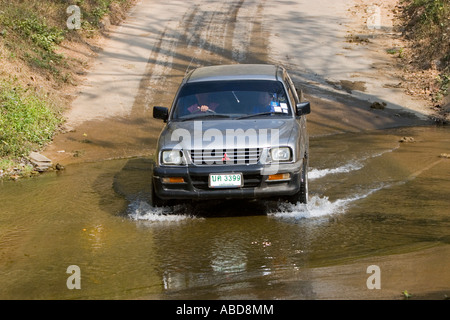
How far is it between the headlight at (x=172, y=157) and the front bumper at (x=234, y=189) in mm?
83

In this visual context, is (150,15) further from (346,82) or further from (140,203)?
(140,203)

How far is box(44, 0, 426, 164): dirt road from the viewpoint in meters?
15.0

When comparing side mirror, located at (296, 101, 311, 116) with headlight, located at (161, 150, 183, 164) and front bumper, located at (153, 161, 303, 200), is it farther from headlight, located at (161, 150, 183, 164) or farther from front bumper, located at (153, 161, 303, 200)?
headlight, located at (161, 150, 183, 164)

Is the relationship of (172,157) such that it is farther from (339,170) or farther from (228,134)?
(339,170)

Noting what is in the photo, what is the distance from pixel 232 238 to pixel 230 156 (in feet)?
3.39

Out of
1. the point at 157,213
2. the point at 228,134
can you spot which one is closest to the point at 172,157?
the point at 228,134

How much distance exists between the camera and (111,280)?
6484 mm

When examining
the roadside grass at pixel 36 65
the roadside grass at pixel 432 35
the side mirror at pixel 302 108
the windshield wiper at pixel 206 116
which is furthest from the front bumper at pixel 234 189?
the roadside grass at pixel 432 35

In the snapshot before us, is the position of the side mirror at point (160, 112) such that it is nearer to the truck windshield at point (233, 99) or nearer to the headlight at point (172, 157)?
the truck windshield at point (233, 99)

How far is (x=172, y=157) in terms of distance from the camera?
8.56 m

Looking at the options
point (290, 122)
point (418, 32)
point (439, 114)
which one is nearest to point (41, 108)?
point (290, 122)

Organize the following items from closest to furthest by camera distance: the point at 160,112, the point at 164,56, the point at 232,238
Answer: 1. the point at 232,238
2. the point at 160,112
3. the point at 164,56

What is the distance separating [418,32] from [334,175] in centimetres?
1202

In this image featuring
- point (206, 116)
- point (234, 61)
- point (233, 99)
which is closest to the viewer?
point (206, 116)
